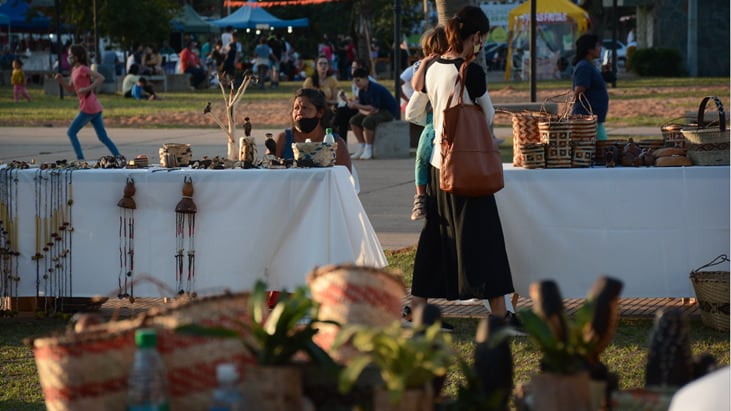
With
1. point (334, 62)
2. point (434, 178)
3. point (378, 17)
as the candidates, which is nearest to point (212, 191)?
point (434, 178)

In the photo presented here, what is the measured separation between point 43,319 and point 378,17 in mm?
47669

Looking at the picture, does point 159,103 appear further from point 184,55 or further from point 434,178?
point 434,178

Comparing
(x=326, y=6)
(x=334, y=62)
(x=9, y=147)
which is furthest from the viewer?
(x=326, y=6)

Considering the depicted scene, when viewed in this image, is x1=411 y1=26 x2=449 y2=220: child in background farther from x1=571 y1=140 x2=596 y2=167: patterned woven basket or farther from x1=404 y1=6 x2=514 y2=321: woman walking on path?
x1=571 y1=140 x2=596 y2=167: patterned woven basket

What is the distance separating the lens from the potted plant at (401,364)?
2.68 m

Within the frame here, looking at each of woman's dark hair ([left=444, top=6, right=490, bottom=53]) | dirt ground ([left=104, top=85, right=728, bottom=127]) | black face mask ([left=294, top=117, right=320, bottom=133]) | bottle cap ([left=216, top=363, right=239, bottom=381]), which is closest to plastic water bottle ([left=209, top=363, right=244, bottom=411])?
bottle cap ([left=216, top=363, right=239, bottom=381])

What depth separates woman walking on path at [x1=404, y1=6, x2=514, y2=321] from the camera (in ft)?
21.0

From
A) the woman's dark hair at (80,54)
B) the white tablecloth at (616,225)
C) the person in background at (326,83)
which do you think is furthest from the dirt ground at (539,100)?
the white tablecloth at (616,225)

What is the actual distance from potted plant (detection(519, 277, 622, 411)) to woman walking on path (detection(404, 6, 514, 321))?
3.44m

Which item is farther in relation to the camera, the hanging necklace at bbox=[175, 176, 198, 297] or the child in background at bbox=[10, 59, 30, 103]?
the child in background at bbox=[10, 59, 30, 103]

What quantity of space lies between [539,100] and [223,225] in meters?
21.8

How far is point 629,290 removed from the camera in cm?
717

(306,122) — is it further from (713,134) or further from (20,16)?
(20,16)

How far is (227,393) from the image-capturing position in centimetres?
271
